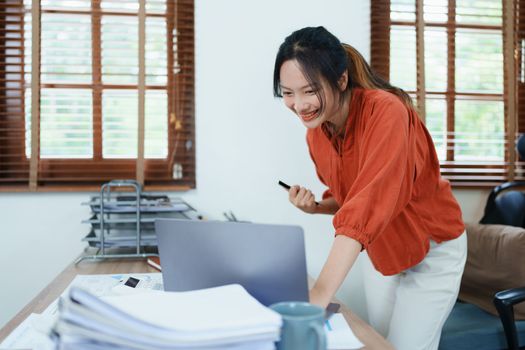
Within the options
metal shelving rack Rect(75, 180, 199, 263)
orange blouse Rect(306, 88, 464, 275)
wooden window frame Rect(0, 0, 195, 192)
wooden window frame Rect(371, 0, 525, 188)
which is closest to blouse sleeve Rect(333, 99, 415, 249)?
orange blouse Rect(306, 88, 464, 275)

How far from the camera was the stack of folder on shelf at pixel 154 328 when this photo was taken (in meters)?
0.59

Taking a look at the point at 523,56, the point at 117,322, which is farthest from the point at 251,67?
the point at 117,322

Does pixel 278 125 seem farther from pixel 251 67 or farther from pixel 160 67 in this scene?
pixel 160 67

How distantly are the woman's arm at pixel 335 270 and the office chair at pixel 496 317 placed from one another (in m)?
0.97

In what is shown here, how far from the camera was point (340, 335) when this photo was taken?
0.91m

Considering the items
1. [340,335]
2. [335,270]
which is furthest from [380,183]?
[340,335]

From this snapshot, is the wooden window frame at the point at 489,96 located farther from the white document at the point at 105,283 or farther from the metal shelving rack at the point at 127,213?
the white document at the point at 105,283

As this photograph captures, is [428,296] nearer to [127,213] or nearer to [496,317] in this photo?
[496,317]

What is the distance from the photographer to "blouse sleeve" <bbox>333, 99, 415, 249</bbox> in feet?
2.97

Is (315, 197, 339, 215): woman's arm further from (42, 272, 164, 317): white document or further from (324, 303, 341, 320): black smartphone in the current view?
(42, 272, 164, 317): white document

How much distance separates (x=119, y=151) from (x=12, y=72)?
0.59m

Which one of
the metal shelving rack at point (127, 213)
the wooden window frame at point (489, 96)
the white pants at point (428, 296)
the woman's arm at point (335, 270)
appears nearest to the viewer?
the woman's arm at point (335, 270)

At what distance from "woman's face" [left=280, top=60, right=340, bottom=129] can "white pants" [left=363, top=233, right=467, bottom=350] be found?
539 mm

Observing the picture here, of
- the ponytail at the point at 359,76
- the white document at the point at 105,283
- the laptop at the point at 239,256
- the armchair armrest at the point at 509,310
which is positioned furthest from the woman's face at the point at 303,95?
the armchair armrest at the point at 509,310
